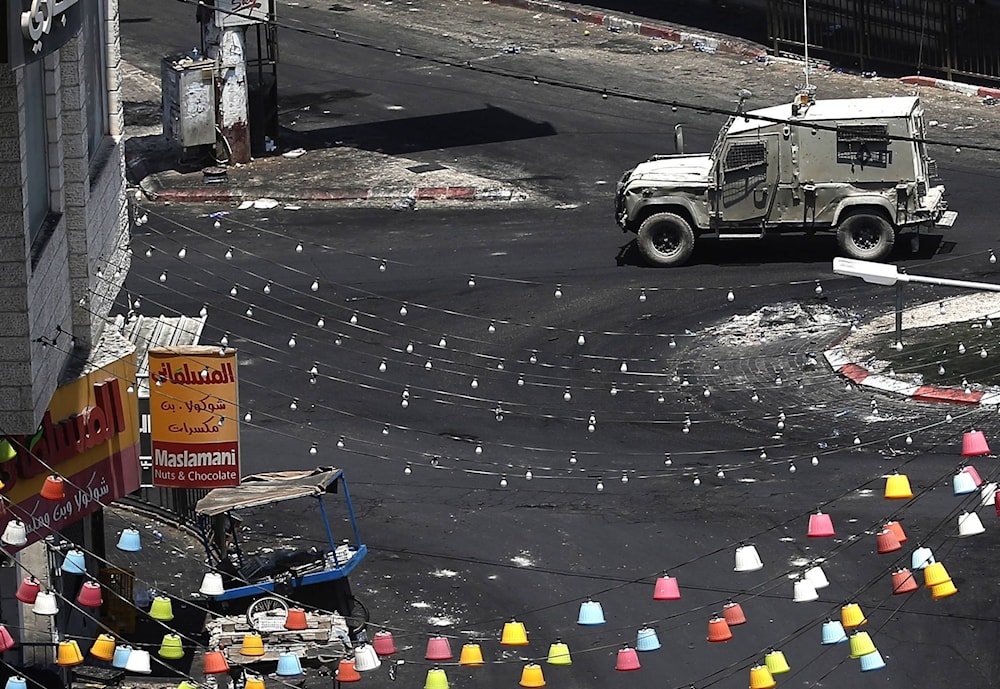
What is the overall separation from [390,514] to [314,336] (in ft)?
17.1

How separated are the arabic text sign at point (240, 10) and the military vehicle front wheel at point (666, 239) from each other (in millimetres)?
8423

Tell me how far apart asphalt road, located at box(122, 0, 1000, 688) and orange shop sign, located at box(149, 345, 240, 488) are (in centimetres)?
255

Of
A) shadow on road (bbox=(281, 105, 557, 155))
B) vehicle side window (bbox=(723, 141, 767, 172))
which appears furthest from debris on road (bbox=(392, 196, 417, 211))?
vehicle side window (bbox=(723, 141, 767, 172))

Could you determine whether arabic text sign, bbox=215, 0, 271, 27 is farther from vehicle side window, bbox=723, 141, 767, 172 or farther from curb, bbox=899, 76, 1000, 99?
curb, bbox=899, 76, 1000, 99

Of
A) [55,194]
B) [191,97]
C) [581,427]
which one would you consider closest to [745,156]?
[581,427]

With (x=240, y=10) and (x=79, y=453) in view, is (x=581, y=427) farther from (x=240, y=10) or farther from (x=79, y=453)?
(x=240, y=10)

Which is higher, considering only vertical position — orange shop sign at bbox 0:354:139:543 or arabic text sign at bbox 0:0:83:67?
arabic text sign at bbox 0:0:83:67

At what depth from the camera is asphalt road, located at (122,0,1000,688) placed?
61.2 ft

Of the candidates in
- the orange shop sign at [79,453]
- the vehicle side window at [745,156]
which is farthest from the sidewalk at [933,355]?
the orange shop sign at [79,453]

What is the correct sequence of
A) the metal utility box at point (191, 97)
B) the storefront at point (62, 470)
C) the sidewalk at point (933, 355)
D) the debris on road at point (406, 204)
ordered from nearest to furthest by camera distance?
the storefront at point (62, 470) < the sidewalk at point (933, 355) < the debris on road at point (406, 204) < the metal utility box at point (191, 97)

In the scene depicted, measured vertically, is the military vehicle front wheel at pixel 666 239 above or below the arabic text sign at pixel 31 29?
below

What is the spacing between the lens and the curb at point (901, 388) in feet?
76.8

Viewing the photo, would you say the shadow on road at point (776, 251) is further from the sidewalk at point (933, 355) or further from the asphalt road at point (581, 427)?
the sidewalk at point (933, 355)

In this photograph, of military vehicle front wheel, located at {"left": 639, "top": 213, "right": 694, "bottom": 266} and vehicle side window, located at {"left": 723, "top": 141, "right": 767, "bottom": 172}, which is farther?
military vehicle front wheel, located at {"left": 639, "top": 213, "right": 694, "bottom": 266}
